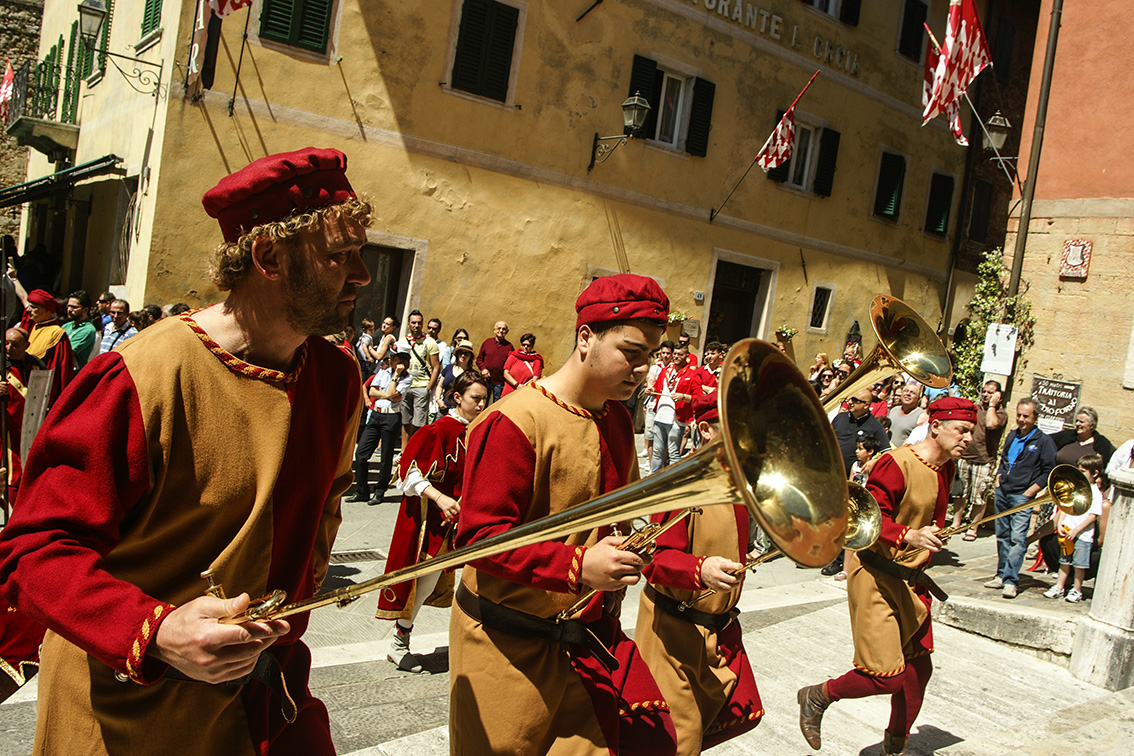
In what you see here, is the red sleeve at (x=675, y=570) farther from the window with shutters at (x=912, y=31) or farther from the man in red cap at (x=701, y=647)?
the window with shutters at (x=912, y=31)

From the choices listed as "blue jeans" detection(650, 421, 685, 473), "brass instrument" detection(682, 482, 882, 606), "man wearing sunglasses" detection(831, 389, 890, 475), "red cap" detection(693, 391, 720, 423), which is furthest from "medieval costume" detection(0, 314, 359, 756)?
"blue jeans" detection(650, 421, 685, 473)

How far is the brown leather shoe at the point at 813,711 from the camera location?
4691mm

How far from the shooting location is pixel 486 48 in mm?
13648

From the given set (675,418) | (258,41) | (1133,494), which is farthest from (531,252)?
(1133,494)

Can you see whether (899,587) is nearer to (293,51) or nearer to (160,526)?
(160,526)

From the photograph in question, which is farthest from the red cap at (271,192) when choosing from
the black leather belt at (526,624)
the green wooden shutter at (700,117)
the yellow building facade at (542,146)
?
the green wooden shutter at (700,117)

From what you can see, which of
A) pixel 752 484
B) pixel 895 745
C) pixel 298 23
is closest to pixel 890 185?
pixel 298 23

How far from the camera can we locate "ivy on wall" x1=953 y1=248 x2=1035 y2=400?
13.1 metres

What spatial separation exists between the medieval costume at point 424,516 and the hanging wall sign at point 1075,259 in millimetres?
10416

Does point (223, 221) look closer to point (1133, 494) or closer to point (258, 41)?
point (1133, 494)

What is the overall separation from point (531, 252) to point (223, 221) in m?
12.8

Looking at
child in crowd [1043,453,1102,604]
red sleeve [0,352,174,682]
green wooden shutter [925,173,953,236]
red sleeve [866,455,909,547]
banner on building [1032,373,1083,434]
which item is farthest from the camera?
green wooden shutter [925,173,953,236]

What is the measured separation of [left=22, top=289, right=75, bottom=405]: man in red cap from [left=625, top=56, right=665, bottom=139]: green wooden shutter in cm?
988

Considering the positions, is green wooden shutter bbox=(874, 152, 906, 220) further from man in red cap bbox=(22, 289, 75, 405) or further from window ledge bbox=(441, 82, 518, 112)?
man in red cap bbox=(22, 289, 75, 405)
